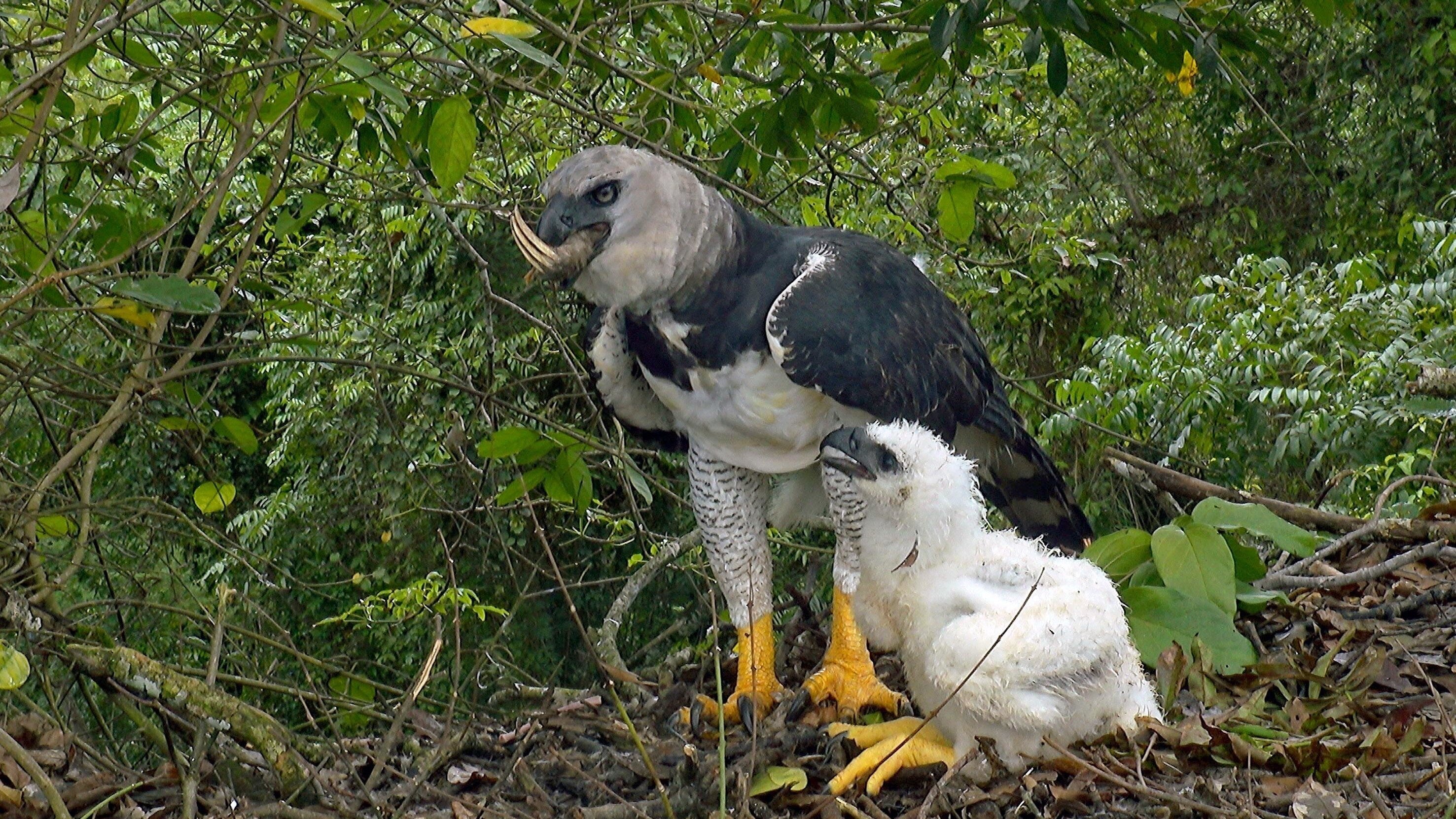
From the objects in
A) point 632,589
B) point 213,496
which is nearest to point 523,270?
point 632,589

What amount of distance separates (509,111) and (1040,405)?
3103 millimetres

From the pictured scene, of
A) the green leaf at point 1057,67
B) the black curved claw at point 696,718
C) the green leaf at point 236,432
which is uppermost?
the green leaf at point 1057,67

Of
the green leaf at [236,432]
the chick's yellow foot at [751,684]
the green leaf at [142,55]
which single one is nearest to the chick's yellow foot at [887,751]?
the chick's yellow foot at [751,684]

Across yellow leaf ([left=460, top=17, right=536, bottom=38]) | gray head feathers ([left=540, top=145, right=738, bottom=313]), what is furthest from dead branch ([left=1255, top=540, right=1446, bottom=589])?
yellow leaf ([left=460, top=17, right=536, bottom=38])

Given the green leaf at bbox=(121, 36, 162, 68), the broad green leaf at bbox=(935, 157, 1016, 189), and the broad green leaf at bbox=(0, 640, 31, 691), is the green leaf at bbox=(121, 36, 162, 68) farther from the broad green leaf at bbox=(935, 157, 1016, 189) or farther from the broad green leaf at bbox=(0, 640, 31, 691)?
the broad green leaf at bbox=(935, 157, 1016, 189)

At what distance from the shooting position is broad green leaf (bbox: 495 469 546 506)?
2.90 meters

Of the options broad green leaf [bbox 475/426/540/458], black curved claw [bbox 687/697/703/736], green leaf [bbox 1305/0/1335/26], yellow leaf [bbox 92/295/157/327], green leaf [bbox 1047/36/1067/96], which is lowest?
black curved claw [bbox 687/697/703/736]

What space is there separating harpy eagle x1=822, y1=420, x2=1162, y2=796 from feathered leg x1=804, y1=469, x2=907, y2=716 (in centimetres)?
3

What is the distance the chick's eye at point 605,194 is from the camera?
2711 millimetres

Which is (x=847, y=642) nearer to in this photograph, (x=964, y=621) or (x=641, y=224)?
(x=964, y=621)

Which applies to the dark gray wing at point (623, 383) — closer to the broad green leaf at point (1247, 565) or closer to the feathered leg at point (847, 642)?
the feathered leg at point (847, 642)

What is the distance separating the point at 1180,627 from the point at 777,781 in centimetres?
107

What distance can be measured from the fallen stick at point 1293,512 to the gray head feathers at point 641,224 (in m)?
1.51

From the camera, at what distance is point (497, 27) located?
206 centimetres
